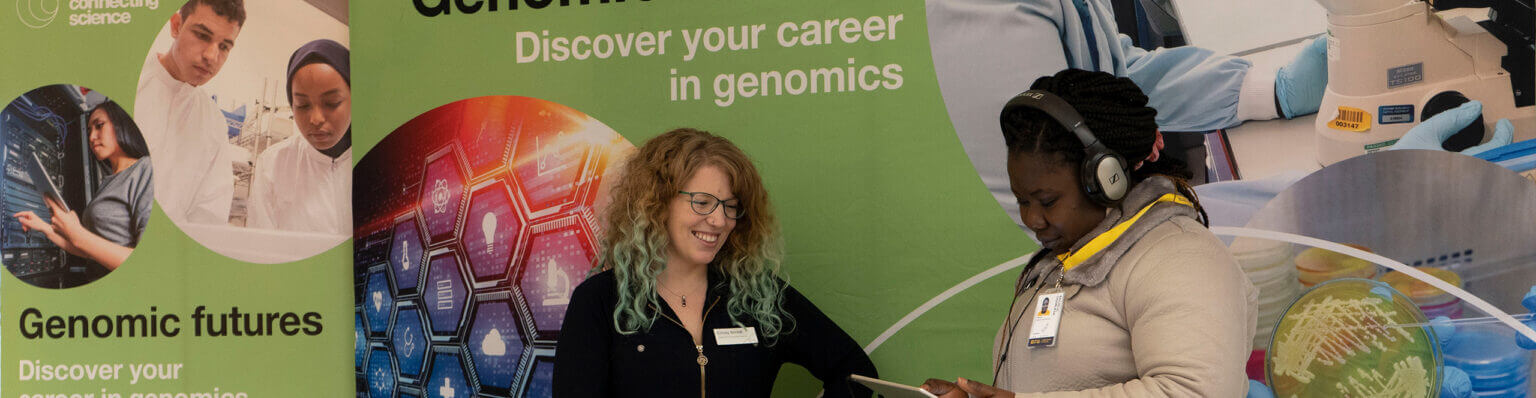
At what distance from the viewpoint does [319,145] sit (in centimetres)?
362

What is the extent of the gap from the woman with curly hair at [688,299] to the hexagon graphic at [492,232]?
2.67 feet

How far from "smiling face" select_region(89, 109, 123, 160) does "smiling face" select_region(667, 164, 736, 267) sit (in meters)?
2.32

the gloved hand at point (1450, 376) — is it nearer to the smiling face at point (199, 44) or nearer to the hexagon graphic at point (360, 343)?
the hexagon graphic at point (360, 343)

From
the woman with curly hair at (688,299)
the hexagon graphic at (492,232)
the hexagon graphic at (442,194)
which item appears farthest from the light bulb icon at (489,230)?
the woman with curly hair at (688,299)

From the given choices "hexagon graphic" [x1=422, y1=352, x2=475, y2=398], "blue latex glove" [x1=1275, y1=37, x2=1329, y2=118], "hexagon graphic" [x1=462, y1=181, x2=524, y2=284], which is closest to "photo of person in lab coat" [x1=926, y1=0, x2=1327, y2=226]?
"blue latex glove" [x1=1275, y1=37, x2=1329, y2=118]

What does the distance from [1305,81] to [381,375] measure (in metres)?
2.84

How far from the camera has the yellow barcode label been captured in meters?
2.68

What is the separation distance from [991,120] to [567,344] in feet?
4.22

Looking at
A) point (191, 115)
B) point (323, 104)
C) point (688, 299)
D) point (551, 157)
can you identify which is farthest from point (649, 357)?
point (191, 115)

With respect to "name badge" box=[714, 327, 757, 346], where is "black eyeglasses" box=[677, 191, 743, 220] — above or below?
above

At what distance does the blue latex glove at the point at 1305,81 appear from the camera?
107 inches

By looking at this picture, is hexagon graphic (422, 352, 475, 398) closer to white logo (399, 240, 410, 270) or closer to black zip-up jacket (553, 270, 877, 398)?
white logo (399, 240, 410, 270)

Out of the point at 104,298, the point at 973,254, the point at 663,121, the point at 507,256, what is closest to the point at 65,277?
the point at 104,298

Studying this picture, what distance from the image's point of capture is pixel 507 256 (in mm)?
3395
